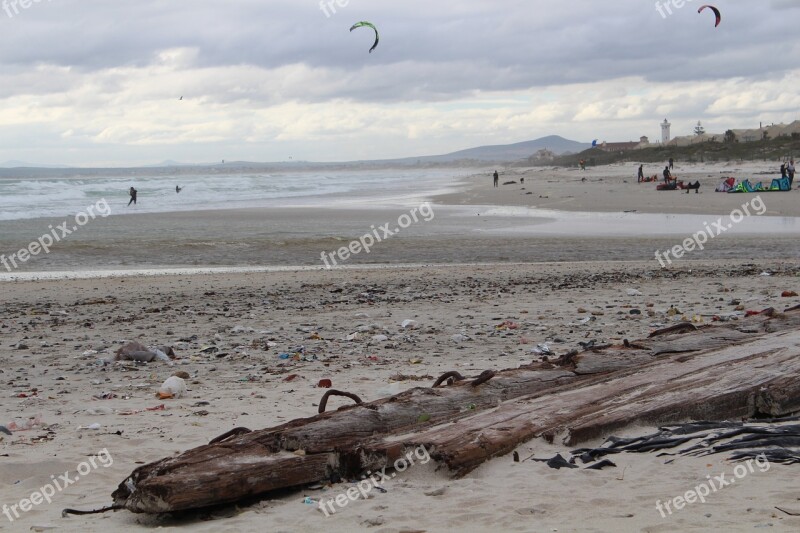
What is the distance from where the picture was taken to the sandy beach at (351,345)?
388 centimetres

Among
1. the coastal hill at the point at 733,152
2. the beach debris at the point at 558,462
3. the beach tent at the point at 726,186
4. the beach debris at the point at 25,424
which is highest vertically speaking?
the coastal hill at the point at 733,152

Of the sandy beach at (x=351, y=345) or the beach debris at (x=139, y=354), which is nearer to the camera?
the sandy beach at (x=351, y=345)

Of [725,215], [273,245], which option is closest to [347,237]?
[273,245]

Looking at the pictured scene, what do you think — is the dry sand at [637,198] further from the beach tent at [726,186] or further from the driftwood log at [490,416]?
the driftwood log at [490,416]

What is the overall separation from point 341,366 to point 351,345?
3.35ft

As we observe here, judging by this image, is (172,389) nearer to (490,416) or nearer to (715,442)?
(490,416)

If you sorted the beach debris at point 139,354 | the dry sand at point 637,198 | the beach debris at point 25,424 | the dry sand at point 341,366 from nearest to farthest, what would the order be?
1. the dry sand at point 341,366
2. the beach debris at point 25,424
3. the beach debris at point 139,354
4. the dry sand at point 637,198

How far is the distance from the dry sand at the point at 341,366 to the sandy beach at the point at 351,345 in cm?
2

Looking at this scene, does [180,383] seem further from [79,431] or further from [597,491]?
[597,491]

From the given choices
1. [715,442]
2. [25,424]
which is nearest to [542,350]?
[715,442]

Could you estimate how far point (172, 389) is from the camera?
667 centimetres

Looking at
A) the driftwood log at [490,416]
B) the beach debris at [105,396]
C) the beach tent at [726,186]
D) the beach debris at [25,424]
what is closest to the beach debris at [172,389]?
the beach debris at [105,396]

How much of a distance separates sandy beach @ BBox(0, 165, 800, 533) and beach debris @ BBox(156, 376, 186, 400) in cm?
11

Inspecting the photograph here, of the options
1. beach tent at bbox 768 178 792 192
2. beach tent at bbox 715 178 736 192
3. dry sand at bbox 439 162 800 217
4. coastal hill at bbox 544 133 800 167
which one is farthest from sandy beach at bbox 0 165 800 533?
coastal hill at bbox 544 133 800 167
